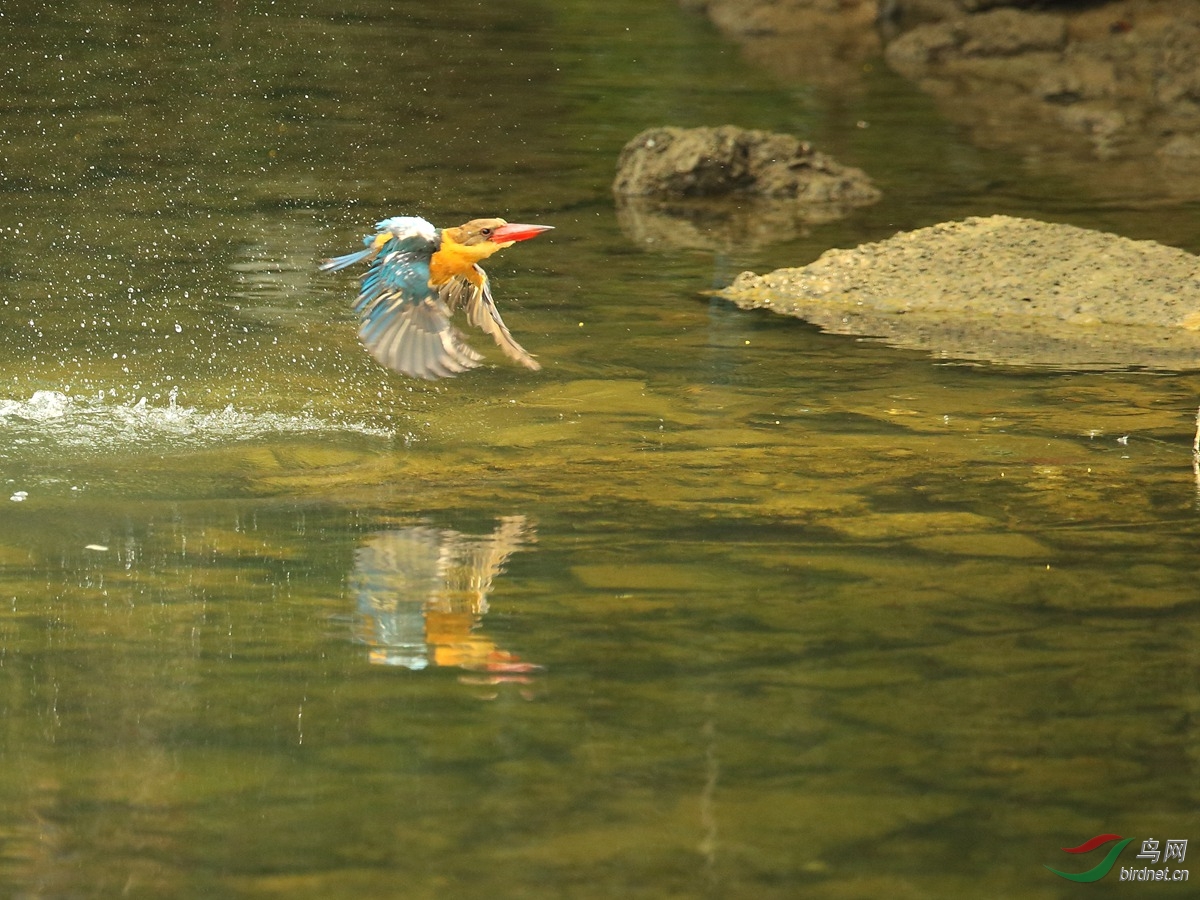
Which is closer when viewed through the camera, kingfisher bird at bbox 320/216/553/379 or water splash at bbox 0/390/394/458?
kingfisher bird at bbox 320/216/553/379

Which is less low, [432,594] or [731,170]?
[731,170]

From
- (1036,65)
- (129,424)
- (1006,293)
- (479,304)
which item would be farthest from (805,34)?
(129,424)

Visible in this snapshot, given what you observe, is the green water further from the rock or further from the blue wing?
the rock

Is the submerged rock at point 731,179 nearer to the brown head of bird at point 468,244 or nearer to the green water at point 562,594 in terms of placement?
the green water at point 562,594

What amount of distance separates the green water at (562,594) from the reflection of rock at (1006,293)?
332 millimetres

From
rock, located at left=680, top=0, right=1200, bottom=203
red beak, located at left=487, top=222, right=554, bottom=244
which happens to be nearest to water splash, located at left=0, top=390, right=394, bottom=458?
red beak, located at left=487, top=222, right=554, bottom=244

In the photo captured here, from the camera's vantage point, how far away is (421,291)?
503cm

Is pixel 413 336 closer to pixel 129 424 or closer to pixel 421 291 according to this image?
pixel 421 291

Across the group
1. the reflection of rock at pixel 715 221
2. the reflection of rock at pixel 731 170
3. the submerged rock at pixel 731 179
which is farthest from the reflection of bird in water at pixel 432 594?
the reflection of rock at pixel 731 170

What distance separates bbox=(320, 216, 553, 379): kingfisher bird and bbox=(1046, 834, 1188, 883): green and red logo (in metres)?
2.53

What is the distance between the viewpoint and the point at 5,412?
5406mm

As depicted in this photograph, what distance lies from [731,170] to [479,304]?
16.9ft

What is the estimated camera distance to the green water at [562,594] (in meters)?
2.80

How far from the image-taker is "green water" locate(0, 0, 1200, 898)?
280 cm
